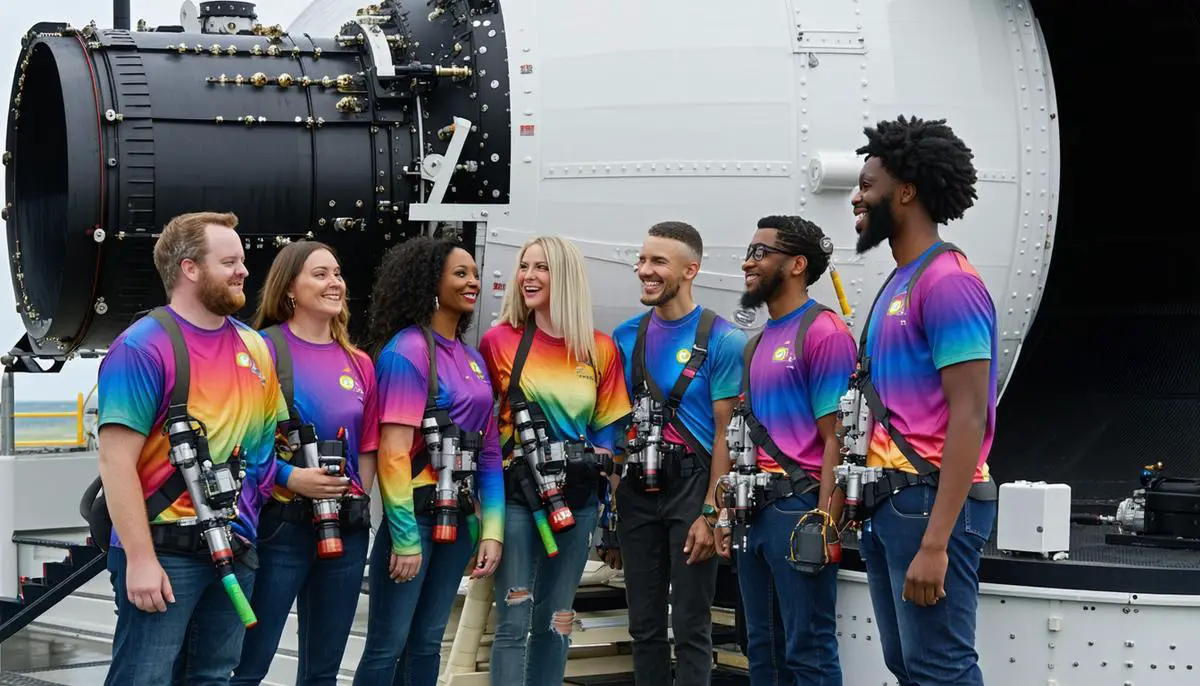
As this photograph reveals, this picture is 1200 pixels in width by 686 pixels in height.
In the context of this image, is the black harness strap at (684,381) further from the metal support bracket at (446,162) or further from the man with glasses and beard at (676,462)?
the metal support bracket at (446,162)

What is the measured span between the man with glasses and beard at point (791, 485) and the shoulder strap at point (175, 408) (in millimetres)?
1892

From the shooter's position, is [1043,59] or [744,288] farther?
[1043,59]

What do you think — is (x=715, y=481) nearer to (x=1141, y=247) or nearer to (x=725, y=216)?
(x=725, y=216)

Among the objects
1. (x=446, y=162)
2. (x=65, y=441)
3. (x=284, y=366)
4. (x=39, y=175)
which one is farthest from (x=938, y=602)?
(x=65, y=441)

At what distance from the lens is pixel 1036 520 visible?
501 centimetres

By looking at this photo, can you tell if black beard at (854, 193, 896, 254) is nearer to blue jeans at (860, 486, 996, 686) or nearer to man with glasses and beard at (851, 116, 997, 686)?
man with glasses and beard at (851, 116, 997, 686)

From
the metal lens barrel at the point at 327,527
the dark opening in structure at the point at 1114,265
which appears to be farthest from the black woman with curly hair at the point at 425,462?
the dark opening in structure at the point at 1114,265

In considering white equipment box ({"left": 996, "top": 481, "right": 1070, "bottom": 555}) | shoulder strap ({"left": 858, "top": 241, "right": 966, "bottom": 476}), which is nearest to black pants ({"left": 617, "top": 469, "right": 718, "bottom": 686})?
white equipment box ({"left": 996, "top": 481, "right": 1070, "bottom": 555})

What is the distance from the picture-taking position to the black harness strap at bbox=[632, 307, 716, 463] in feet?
17.6

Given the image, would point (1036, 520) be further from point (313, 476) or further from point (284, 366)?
point (284, 366)

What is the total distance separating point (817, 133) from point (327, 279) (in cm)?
219

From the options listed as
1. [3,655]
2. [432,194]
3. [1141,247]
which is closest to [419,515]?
[432,194]

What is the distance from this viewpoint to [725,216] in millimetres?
5949

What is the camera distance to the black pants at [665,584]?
530cm
